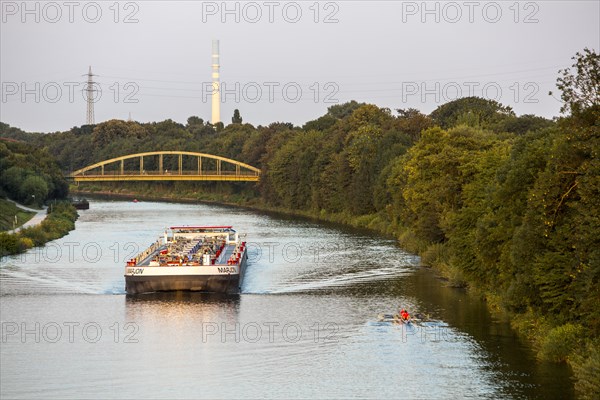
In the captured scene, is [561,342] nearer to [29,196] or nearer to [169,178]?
[29,196]

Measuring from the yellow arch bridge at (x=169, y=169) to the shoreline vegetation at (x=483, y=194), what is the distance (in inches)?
178

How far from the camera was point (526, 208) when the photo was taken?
38562mm

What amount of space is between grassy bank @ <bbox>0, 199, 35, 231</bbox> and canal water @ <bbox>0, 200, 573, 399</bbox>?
53.5ft

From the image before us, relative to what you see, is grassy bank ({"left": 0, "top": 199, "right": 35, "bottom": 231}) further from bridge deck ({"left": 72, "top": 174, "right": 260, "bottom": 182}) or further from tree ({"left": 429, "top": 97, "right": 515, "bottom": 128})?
bridge deck ({"left": 72, "top": 174, "right": 260, "bottom": 182})

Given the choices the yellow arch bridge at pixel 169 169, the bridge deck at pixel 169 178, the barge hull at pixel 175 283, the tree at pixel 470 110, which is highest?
the tree at pixel 470 110

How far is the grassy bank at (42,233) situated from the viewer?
64.9 meters

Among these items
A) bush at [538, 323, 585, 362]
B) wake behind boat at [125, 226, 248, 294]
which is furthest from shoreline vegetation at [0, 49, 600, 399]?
wake behind boat at [125, 226, 248, 294]

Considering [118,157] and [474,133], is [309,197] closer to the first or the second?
[474,133]

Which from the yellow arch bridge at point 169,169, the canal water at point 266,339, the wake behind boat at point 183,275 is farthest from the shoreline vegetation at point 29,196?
the yellow arch bridge at point 169,169

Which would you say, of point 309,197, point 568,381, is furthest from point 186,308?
point 309,197

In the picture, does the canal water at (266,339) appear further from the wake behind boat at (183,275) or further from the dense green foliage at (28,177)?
the dense green foliage at (28,177)

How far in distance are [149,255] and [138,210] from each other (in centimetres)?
5972

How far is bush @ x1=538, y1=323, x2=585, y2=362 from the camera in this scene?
32438mm

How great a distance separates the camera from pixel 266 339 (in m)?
38.1
